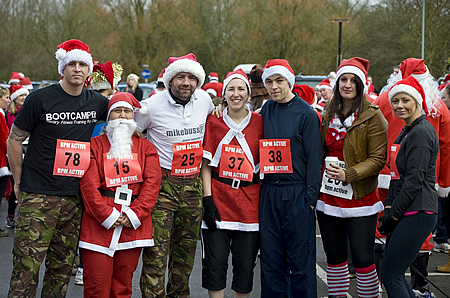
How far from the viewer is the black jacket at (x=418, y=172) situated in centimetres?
413

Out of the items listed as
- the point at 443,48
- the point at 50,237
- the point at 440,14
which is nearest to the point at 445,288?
the point at 50,237

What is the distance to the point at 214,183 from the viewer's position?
4727 millimetres

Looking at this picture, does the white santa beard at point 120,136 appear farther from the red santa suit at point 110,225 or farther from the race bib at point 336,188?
the race bib at point 336,188

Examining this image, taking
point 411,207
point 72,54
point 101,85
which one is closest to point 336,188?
point 411,207

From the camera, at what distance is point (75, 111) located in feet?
14.4

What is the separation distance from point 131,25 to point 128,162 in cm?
3501

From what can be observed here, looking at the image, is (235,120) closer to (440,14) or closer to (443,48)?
(440,14)

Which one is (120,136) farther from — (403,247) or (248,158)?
(403,247)

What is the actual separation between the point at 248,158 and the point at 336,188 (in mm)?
774

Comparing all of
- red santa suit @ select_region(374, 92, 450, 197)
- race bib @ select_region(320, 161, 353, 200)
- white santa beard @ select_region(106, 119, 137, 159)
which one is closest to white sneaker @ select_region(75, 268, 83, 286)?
white santa beard @ select_region(106, 119, 137, 159)

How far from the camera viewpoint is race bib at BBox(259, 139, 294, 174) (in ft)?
14.9

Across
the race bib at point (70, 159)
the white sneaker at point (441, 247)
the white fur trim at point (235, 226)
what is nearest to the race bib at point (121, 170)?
the race bib at point (70, 159)

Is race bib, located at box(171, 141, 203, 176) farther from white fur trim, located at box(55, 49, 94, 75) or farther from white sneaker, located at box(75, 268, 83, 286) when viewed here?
white sneaker, located at box(75, 268, 83, 286)

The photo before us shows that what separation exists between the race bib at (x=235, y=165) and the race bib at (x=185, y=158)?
22 cm
